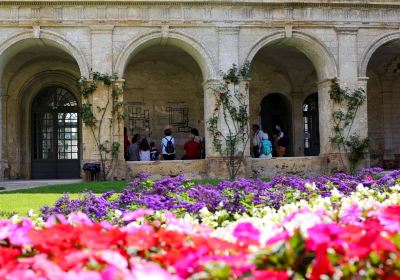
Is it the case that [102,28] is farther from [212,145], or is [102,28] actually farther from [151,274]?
[151,274]

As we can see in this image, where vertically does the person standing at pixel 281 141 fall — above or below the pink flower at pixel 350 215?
above

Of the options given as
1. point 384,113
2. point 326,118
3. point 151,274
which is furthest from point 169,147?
point 151,274

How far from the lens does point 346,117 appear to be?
48.3 ft

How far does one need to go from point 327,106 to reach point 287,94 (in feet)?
15.0

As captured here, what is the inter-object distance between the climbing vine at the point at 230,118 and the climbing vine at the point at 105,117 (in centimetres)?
259

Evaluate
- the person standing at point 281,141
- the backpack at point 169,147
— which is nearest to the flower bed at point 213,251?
the backpack at point 169,147

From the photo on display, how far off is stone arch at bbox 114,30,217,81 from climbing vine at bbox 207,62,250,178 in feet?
1.59

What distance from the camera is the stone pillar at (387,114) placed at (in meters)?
19.2

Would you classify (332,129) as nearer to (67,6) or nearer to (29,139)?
(67,6)

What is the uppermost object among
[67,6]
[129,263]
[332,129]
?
[67,6]

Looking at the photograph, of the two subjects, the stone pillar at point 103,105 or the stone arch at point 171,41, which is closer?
the stone pillar at point 103,105

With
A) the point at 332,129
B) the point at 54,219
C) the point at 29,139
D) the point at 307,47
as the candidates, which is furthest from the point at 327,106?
the point at 54,219

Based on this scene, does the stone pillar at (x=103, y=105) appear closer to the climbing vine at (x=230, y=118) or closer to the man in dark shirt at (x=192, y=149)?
the man in dark shirt at (x=192, y=149)

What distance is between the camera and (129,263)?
202cm
